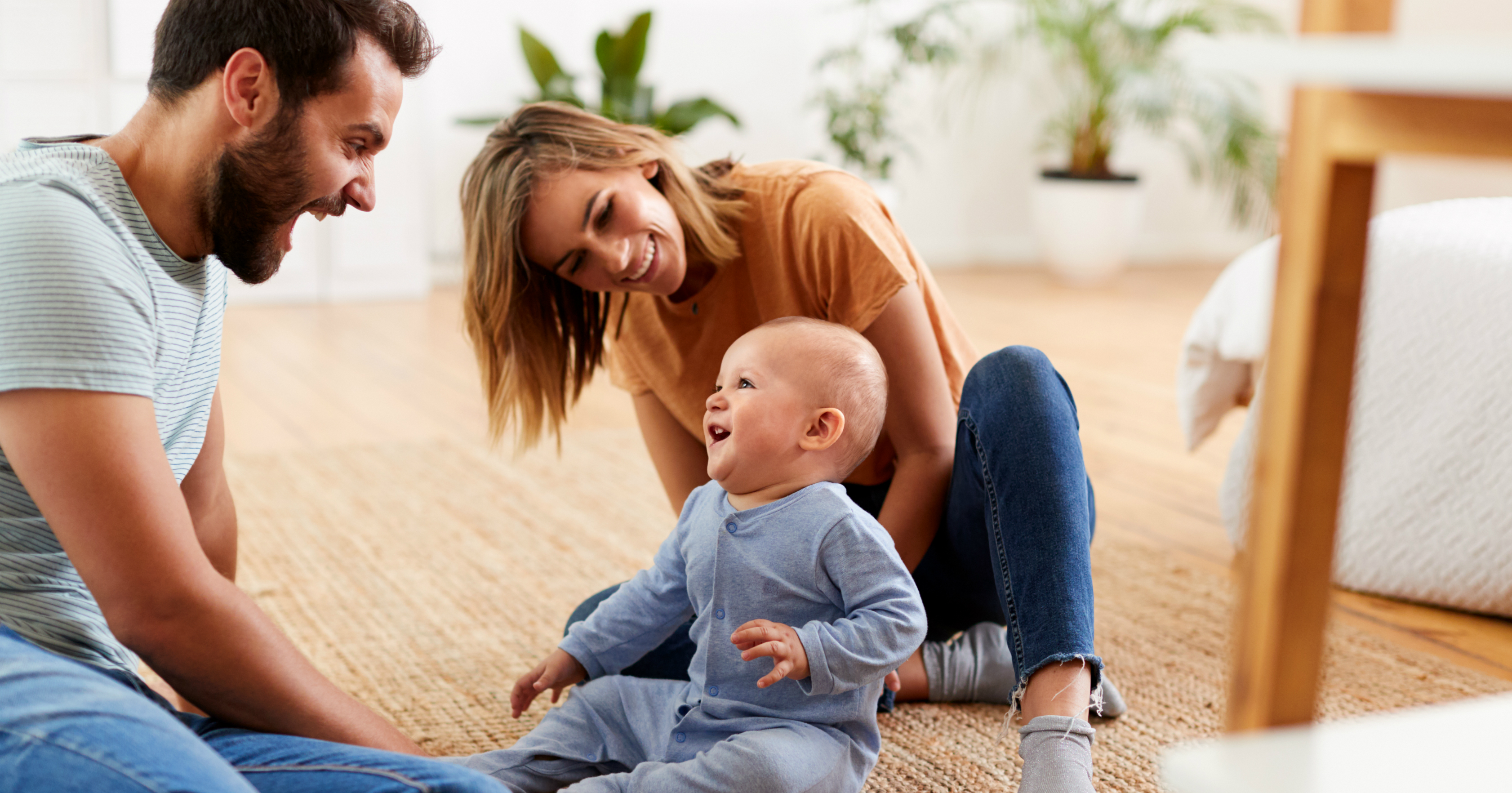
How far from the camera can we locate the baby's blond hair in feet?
3.41

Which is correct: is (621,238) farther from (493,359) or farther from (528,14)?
(528,14)

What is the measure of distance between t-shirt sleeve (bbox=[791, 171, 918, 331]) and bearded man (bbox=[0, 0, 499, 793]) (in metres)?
0.40

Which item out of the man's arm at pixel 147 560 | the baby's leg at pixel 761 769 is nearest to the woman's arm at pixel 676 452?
the baby's leg at pixel 761 769

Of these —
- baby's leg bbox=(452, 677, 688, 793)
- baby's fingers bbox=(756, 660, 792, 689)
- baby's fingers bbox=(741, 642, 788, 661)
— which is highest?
baby's fingers bbox=(741, 642, 788, 661)

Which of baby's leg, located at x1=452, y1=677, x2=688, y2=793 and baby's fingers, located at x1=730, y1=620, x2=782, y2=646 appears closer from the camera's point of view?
baby's fingers, located at x1=730, y1=620, x2=782, y2=646

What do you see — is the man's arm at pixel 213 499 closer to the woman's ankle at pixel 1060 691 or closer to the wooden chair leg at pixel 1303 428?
the woman's ankle at pixel 1060 691

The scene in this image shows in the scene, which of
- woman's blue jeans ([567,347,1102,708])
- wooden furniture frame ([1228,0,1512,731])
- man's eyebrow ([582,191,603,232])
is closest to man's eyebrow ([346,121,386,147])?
man's eyebrow ([582,191,603,232])

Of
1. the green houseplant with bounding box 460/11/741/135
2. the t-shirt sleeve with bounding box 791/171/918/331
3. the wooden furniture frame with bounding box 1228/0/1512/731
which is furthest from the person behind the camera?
the green houseplant with bounding box 460/11/741/135

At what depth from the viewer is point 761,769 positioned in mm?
940

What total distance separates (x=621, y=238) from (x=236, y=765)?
0.58 m

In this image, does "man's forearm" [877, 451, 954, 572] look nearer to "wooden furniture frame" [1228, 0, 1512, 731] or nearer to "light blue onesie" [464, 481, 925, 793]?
"light blue onesie" [464, 481, 925, 793]

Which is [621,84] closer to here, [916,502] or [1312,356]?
[916,502]

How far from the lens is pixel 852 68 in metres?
4.80

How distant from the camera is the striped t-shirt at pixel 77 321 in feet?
2.58
